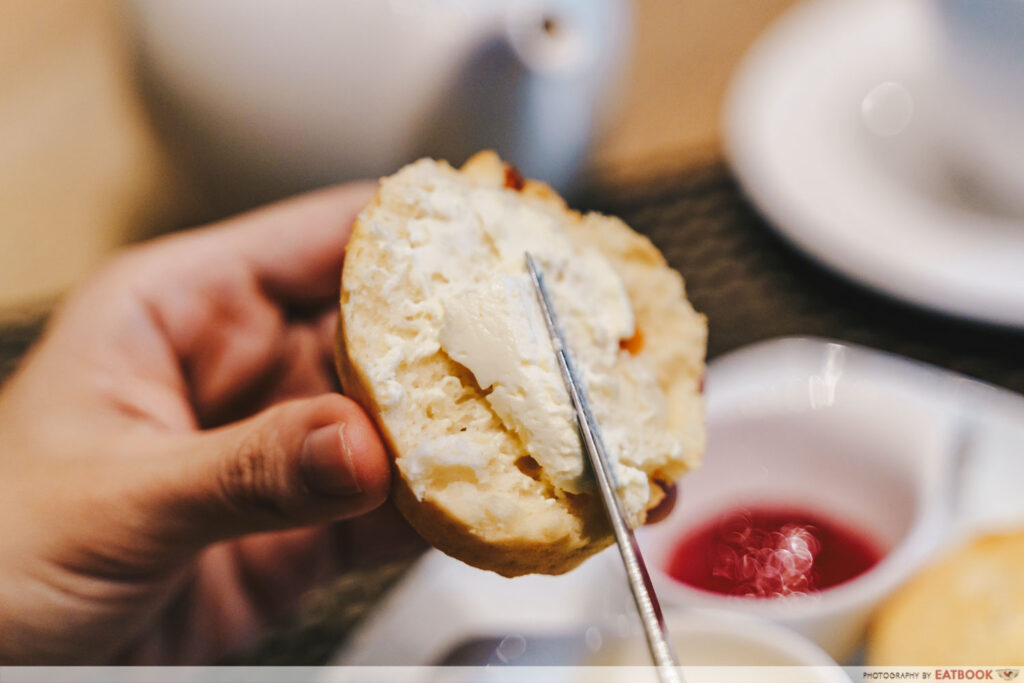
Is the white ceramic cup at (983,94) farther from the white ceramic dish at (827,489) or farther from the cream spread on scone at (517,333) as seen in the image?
the cream spread on scone at (517,333)

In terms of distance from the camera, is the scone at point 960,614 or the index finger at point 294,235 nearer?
the scone at point 960,614

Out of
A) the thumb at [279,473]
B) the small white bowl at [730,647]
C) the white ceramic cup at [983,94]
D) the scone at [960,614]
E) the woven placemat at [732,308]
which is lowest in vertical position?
the scone at [960,614]

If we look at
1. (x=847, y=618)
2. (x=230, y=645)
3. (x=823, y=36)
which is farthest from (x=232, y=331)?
(x=823, y=36)

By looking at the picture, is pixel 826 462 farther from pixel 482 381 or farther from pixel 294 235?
pixel 294 235

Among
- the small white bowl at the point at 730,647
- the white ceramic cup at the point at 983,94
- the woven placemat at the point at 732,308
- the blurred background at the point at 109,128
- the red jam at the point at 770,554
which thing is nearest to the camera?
the small white bowl at the point at 730,647

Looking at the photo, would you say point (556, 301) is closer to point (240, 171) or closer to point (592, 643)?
point (592, 643)

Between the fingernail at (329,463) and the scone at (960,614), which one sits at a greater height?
the fingernail at (329,463)

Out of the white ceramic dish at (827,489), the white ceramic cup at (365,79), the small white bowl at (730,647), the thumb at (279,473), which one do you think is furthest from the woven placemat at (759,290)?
the thumb at (279,473)

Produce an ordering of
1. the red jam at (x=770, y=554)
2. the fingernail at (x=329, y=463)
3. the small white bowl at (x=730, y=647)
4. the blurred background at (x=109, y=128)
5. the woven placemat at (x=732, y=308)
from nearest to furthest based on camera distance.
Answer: the fingernail at (x=329, y=463) < the small white bowl at (x=730, y=647) < the red jam at (x=770, y=554) < the woven placemat at (x=732, y=308) < the blurred background at (x=109, y=128)
